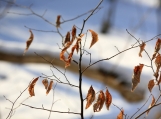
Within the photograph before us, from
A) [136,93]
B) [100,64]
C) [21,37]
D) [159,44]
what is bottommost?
[159,44]

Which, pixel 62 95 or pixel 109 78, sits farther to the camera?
pixel 62 95

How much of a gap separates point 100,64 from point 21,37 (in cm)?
147

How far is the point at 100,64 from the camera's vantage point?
244 centimetres

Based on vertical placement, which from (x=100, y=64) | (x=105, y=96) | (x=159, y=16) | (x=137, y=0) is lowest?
(x=105, y=96)

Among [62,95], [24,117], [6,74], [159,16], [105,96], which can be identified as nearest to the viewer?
[105,96]

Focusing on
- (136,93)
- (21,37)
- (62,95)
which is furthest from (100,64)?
(21,37)

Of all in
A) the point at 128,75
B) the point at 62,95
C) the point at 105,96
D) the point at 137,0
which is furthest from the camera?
the point at 137,0

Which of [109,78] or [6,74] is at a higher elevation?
[6,74]

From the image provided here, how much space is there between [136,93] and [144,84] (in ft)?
0.36

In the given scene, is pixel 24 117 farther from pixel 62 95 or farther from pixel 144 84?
pixel 144 84

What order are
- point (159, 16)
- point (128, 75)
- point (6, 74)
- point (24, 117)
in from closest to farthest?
point (24, 117)
point (128, 75)
point (6, 74)
point (159, 16)

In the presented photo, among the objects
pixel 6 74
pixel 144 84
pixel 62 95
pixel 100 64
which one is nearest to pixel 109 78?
pixel 100 64

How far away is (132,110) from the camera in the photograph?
98.3 inches

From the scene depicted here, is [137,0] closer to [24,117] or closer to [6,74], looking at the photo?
[6,74]
